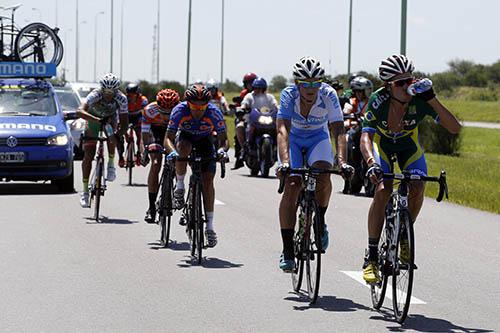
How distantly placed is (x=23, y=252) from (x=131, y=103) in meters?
10.4

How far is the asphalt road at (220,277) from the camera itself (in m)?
8.73

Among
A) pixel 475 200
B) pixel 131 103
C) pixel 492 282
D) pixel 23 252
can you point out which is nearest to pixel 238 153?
pixel 131 103

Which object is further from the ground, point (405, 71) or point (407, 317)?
point (405, 71)

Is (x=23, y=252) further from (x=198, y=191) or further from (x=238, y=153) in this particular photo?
(x=238, y=153)

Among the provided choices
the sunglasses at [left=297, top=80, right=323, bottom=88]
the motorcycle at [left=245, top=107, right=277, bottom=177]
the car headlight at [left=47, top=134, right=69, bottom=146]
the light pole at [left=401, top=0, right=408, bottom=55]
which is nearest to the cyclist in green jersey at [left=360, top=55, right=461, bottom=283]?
the sunglasses at [left=297, top=80, right=323, bottom=88]

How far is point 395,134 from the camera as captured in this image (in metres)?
9.40

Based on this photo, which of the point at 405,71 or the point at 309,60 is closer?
the point at 405,71

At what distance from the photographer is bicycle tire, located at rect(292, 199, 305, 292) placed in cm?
983

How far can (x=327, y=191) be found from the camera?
10.1 meters

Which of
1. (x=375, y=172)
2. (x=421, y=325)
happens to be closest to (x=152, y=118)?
(x=375, y=172)

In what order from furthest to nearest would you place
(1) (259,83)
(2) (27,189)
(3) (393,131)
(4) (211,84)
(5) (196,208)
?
1. (4) (211,84)
2. (1) (259,83)
3. (2) (27,189)
4. (5) (196,208)
5. (3) (393,131)

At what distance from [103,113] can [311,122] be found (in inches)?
252

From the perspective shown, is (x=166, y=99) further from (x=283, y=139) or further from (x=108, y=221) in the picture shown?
(x=283, y=139)

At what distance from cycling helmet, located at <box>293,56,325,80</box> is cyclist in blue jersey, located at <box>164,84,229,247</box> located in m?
2.24
